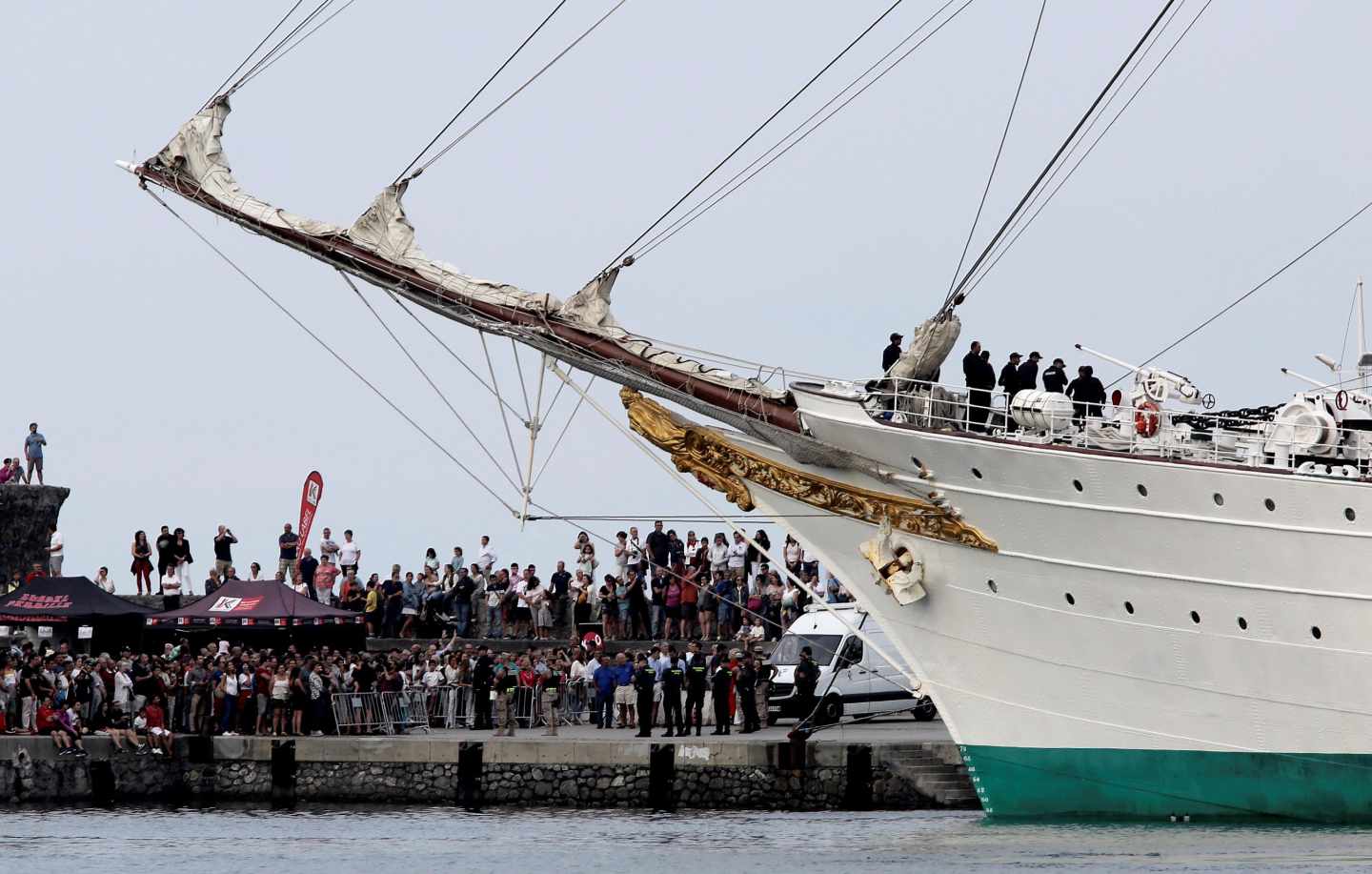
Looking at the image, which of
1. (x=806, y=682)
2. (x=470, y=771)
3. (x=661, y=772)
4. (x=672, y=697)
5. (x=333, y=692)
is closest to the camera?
(x=661, y=772)

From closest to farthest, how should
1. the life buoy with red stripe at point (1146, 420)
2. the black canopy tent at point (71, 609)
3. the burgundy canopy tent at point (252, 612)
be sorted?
the life buoy with red stripe at point (1146, 420), the burgundy canopy tent at point (252, 612), the black canopy tent at point (71, 609)

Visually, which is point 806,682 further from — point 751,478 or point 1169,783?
point 1169,783

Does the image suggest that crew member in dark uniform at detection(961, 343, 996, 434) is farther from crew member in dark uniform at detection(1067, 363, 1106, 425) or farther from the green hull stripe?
the green hull stripe

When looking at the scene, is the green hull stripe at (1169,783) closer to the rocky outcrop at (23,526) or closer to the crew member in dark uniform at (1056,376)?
the crew member in dark uniform at (1056,376)

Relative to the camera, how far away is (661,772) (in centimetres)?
3294

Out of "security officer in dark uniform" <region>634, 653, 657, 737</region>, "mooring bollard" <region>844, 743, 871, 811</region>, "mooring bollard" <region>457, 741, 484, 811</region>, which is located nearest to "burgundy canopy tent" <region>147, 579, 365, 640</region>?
"mooring bollard" <region>457, 741, 484, 811</region>

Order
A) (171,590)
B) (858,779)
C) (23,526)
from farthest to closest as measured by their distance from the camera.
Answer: (23,526)
(171,590)
(858,779)

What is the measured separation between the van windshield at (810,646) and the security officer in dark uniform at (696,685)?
1941 millimetres

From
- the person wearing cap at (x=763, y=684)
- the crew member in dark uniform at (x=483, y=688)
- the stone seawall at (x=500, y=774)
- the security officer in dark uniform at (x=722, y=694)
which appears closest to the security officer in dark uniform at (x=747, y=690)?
the security officer in dark uniform at (x=722, y=694)

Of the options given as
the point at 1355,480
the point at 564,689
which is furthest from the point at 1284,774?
the point at 564,689

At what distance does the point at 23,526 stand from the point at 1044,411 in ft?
80.6

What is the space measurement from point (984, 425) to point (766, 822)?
6238 mm

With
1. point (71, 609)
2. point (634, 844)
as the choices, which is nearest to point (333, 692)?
point (71, 609)

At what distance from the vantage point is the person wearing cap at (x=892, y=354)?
2903 centimetres
